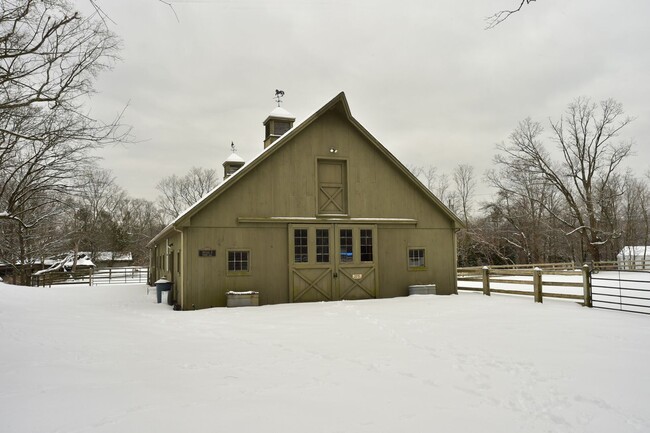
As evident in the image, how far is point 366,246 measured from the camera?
1544cm

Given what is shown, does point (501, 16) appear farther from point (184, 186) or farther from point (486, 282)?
point (184, 186)

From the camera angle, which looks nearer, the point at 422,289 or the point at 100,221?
the point at 422,289

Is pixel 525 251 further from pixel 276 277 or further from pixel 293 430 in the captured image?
pixel 293 430

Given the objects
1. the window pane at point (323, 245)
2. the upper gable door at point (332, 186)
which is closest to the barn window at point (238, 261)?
the window pane at point (323, 245)

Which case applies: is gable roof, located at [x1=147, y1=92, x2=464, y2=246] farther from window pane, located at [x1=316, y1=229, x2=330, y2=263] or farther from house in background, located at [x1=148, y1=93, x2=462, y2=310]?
window pane, located at [x1=316, y1=229, x2=330, y2=263]

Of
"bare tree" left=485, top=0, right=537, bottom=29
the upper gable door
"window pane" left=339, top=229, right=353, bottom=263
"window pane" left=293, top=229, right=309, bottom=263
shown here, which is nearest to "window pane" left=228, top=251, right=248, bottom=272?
"window pane" left=293, top=229, right=309, bottom=263

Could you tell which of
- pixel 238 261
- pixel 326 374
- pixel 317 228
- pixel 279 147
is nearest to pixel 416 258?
pixel 317 228

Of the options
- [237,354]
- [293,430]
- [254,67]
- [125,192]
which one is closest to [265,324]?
[237,354]

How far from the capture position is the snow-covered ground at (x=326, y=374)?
14.9ft

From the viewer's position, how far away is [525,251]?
127 ft

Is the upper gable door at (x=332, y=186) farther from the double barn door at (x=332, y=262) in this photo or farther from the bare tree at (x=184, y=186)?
the bare tree at (x=184, y=186)

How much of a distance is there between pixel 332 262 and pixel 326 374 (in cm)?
876

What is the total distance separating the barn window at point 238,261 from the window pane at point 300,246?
1.50m

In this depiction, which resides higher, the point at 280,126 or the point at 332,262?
the point at 280,126
